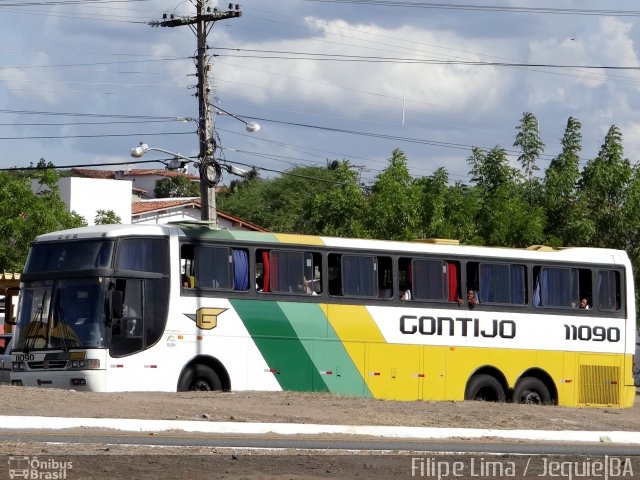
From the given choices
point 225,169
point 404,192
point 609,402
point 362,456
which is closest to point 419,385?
point 609,402

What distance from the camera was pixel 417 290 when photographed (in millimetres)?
26094

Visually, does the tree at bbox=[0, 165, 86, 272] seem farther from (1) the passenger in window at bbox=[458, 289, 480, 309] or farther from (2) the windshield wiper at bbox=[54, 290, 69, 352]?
(2) the windshield wiper at bbox=[54, 290, 69, 352]

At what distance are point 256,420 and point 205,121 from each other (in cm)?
1833

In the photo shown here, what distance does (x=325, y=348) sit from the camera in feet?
81.3

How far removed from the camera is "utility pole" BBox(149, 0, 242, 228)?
3588 cm

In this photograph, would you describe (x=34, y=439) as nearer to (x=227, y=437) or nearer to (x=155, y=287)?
(x=227, y=437)

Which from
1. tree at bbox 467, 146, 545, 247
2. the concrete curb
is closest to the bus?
the concrete curb

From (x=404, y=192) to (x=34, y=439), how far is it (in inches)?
1252

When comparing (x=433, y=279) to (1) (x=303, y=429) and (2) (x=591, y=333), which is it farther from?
(1) (x=303, y=429)

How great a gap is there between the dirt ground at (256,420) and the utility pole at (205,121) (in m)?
13.8

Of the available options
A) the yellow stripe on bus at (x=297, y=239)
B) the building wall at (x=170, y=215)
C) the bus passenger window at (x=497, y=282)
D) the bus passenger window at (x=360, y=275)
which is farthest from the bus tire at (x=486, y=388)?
the building wall at (x=170, y=215)

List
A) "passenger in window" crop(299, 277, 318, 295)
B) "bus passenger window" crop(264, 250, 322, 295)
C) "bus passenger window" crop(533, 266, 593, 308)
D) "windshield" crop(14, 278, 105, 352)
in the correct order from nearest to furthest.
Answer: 1. "windshield" crop(14, 278, 105, 352)
2. "bus passenger window" crop(264, 250, 322, 295)
3. "passenger in window" crop(299, 277, 318, 295)
4. "bus passenger window" crop(533, 266, 593, 308)

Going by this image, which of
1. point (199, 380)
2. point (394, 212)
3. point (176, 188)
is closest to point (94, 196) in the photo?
point (394, 212)

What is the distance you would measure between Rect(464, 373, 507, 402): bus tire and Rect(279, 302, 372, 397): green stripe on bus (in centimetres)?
270
